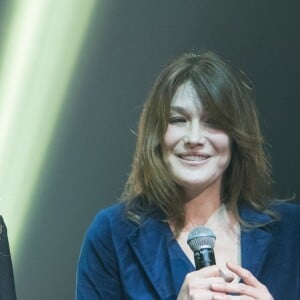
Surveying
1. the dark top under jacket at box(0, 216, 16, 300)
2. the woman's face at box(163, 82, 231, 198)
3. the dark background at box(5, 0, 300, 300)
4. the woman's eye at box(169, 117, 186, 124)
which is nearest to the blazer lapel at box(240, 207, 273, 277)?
the woman's face at box(163, 82, 231, 198)

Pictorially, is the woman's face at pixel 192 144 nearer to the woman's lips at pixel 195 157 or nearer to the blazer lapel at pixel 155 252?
the woman's lips at pixel 195 157

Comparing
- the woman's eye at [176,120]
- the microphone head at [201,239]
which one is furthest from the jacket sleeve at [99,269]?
the microphone head at [201,239]

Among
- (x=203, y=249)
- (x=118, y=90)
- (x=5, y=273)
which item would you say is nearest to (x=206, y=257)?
(x=203, y=249)

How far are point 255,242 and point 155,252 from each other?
225 millimetres

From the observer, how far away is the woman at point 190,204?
1481 millimetres

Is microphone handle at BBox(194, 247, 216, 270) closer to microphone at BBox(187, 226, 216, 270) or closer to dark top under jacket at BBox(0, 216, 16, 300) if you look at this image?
microphone at BBox(187, 226, 216, 270)

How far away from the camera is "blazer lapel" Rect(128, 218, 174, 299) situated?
1.47 m

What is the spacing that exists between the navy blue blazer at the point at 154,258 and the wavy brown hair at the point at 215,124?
0.13 ft

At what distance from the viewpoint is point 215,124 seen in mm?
1487

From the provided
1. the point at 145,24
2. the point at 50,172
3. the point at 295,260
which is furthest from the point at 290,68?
the point at 50,172

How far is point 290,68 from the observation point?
1879 millimetres

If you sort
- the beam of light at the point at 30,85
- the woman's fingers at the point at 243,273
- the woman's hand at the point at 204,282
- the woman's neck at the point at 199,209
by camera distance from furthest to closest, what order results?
the beam of light at the point at 30,85 < the woman's neck at the point at 199,209 < the woman's fingers at the point at 243,273 < the woman's hand at the point at 204,282

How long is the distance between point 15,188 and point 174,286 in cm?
57

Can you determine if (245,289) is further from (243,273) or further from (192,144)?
(192,144)
